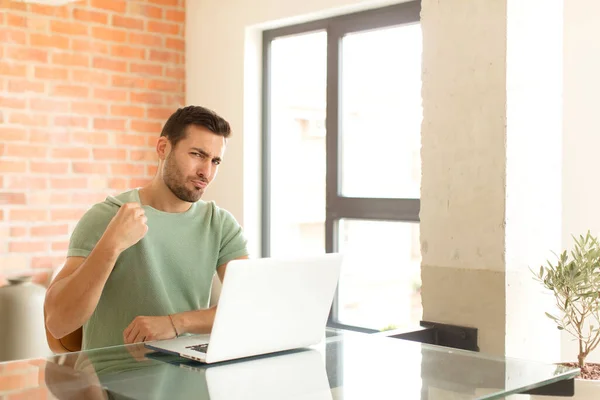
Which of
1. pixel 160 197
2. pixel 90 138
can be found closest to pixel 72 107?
pixel 90 138

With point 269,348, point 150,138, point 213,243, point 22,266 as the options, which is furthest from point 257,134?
point 269,348

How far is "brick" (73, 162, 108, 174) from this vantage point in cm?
416

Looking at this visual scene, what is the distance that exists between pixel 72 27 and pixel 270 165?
51.7 inches

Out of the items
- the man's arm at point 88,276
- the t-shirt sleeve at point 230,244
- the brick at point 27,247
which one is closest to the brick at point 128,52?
the brick at point 27,247

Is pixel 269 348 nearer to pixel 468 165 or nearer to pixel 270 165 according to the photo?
pixel 468 165

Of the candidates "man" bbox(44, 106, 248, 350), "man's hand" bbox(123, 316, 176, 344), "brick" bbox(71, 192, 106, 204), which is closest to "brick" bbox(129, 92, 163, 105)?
"brick" bbox(71, 192, 106, 204)

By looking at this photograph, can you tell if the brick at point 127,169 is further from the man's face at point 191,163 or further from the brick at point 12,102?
the man's face at point 191,163

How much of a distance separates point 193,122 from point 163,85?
205 centimetres

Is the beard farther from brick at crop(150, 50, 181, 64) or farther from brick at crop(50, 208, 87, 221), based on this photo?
brick at crop(150, 50, 181, 64)

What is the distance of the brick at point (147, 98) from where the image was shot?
14.4 feet

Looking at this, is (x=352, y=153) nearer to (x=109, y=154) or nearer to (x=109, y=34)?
(x=109, y=154)

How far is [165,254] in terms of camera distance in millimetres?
2551

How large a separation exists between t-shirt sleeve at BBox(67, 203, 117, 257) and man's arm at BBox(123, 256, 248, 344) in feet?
1.17

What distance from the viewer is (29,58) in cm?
398
